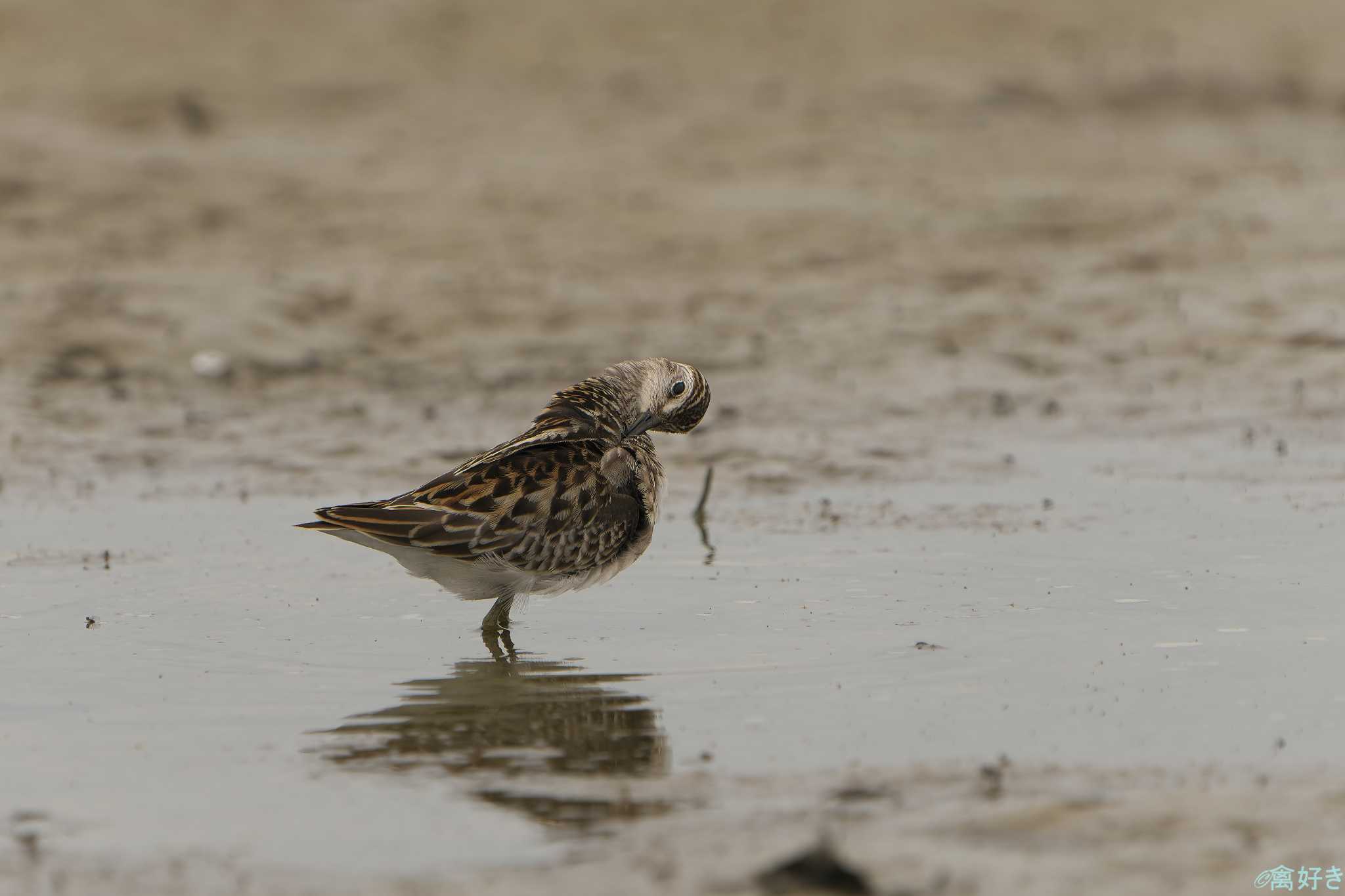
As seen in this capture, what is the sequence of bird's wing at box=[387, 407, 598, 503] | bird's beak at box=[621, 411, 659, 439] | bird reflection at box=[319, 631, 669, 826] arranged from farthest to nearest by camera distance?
bird's beak at box=[621, 411, 659, 439] → bird's wing at box=[387, 407, 598, 503] → bird reflection at box=[319, 631, 669, 826]

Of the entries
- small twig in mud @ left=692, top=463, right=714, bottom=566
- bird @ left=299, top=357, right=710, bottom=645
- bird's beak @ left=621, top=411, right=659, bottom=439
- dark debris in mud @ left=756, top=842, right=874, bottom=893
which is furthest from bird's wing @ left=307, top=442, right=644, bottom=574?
dark debris in mud @ left=756, top=842, right=874, bottom=893

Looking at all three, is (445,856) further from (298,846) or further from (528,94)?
(528,94)

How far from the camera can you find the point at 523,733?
23.7 feet

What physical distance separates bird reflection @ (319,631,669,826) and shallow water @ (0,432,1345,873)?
2 cm

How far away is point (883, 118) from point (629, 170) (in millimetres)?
3325

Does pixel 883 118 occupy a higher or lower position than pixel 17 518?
higher

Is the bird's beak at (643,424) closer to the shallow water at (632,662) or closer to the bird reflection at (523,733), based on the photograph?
the shallow water at (632,662)

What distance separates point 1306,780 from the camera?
20.3 feet

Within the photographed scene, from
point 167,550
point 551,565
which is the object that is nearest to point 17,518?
point 167,550

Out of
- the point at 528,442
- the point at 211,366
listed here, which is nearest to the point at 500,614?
the point at 528,442

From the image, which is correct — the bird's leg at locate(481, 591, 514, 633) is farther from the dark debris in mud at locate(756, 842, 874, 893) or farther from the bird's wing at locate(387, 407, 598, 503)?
the dark debris in mud at locate(756, 842, 874, 893)

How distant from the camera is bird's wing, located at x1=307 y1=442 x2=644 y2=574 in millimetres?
8500

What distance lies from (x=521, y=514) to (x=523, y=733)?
1763mm

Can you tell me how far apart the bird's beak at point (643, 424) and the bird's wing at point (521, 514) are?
505 millimetres
